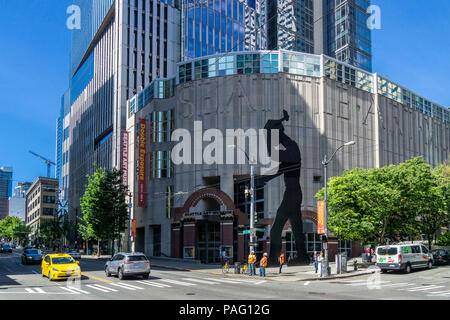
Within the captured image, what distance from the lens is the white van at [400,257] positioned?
3064 cm

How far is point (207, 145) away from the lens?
5153cm

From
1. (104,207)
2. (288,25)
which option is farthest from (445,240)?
(288,25)

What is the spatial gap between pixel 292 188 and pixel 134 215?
27533mm

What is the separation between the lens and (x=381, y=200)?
3688 centimetres

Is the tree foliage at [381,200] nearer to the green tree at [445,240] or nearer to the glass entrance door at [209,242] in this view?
the green tree at [445,240]

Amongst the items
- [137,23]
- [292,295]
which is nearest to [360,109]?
[292,295]

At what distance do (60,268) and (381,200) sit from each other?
26.1m

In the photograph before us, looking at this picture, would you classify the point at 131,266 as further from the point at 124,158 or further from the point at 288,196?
the point at 124,158

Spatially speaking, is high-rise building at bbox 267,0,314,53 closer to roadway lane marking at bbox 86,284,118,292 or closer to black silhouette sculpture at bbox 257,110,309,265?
black silhouette sculpture at bbox 257,110,309,265

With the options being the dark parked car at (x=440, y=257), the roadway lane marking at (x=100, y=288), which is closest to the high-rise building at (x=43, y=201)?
the roadway lane marking at (x=100, y=288)

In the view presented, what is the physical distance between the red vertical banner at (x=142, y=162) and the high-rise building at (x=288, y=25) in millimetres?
60442

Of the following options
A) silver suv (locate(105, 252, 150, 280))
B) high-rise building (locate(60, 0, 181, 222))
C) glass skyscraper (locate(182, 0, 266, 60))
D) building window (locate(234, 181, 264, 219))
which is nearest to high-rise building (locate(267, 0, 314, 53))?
glass skyscraper (locate(182, 0, 266, 60))

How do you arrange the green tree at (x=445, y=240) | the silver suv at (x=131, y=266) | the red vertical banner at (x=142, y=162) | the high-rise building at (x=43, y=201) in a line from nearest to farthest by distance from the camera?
1. the silver suv at (x=131, y=266)
2. the green tree at (x=445, y=240)
3. the red vertical banner at (x=142, y=162)
4. the high-rise building at (x=43, y=201)

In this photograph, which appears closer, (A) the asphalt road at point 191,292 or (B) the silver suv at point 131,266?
(A) the asphalt road at point 191,292
